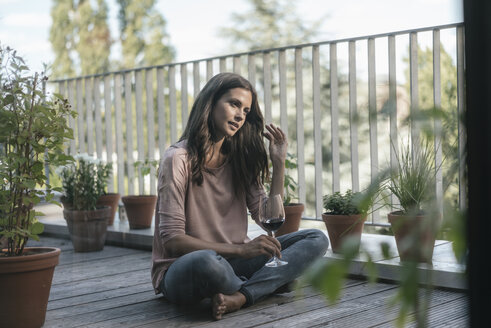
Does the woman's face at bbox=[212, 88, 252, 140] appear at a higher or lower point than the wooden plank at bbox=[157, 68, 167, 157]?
lower

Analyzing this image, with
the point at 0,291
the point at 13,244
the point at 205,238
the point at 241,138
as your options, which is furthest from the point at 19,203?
the point at 241,138

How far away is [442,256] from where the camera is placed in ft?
9.40

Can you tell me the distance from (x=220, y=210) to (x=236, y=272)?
29cm

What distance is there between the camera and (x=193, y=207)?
97.7 inches

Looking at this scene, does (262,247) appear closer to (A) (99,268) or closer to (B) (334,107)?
(A) (99,268)

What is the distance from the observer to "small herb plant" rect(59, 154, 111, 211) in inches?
155

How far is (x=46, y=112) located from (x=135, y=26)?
1591 centimetres

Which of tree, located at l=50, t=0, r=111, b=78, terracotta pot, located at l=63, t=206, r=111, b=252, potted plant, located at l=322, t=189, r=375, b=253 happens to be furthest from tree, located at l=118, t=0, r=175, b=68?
potted plant, located at l=322, t=189, r=375, b=253

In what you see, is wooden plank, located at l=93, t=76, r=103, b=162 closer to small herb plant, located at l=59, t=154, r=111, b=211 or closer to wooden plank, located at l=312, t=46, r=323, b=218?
small herb plant, located at l=59, t=154, r=111, b=211

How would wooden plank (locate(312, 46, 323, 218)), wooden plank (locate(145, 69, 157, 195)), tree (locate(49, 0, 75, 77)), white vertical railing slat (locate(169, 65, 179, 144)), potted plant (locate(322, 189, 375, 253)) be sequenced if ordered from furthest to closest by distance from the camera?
tree (locate(49, 0, 75, 77)), wooden plank (locate(145, 69, 157, 195)), white vertical railing slat (locate(169, 65, 179, 144)), wooden plank (locate(312, 46, 323, 218)), potted plant (locate(322, 189, 375, 253))

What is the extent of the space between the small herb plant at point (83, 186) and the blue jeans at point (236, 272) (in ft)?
5.40

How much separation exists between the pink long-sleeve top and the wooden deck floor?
21 cm

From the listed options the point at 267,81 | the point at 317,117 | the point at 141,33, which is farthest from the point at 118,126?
the point at 141,33

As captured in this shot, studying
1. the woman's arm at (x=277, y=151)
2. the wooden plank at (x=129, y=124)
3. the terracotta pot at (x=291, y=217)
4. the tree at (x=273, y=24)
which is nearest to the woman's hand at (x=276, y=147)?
the woman's arm at (x=277, y=151)
